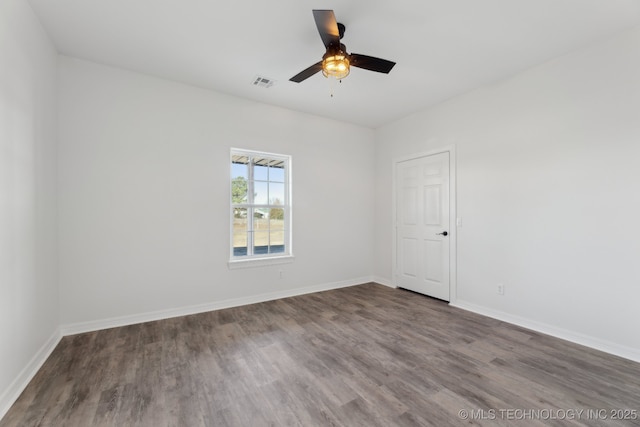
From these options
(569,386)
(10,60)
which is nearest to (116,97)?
(10,60)

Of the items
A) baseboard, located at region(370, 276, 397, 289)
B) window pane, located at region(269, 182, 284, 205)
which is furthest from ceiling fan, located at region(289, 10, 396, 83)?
baseboard, located at region(370, 276, 397, 289)

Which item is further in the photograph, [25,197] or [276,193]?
[276,193]

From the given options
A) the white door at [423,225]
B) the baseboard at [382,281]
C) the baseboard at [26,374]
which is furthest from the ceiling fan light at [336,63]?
the baseboard at [382,281]

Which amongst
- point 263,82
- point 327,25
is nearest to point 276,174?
point 263,82

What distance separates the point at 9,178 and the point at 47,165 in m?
0.83

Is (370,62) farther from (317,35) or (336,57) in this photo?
(317,35)

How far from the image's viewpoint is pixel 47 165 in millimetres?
2584

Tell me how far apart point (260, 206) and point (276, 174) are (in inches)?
22.4

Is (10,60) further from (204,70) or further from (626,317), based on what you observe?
(626,317)

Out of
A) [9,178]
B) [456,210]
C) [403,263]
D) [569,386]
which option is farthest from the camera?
[403,263]

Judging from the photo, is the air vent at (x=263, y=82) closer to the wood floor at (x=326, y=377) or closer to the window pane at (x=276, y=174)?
the window pane at (x=276, y=174)

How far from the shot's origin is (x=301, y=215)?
14.5 feet

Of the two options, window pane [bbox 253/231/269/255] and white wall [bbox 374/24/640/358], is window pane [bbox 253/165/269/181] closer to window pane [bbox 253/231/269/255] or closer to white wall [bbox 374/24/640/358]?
window pane [bbox 253/231/269/255]

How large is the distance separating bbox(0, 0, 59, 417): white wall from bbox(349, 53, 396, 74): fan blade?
2407 mm
